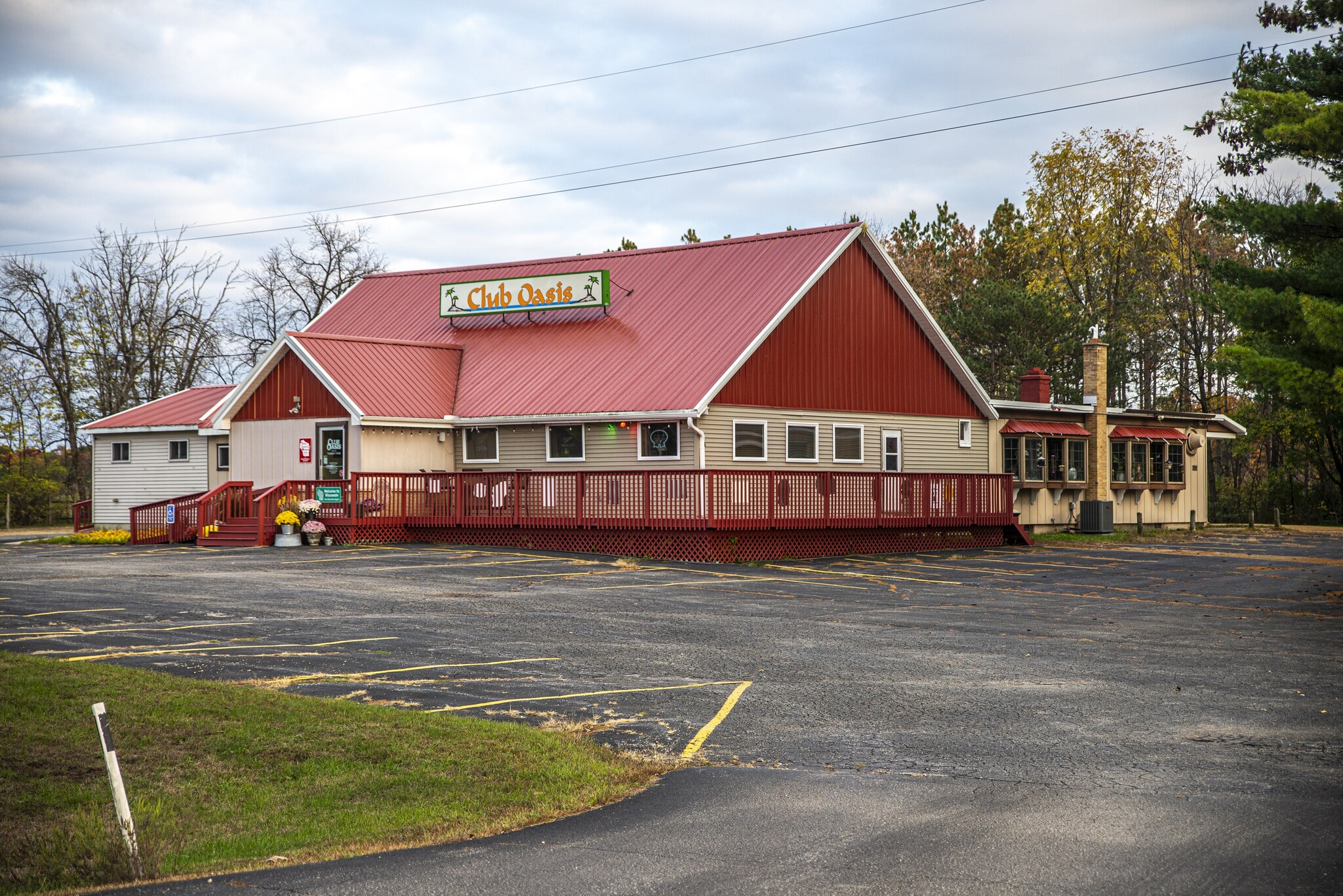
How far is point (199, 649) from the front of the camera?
45.3 ft

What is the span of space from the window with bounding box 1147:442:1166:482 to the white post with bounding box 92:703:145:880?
128 feet

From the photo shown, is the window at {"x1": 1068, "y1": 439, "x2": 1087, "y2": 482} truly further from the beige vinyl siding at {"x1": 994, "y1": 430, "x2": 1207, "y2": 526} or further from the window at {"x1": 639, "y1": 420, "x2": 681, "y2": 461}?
the window at {"x1": 639, "y1": 420, "x2": 681, "y2": 461}

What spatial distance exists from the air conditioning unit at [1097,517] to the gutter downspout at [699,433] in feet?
47.3

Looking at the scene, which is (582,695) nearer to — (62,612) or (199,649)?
(199,649)

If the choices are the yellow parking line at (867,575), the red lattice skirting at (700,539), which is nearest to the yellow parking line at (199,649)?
the yellow parking line at (867,575)

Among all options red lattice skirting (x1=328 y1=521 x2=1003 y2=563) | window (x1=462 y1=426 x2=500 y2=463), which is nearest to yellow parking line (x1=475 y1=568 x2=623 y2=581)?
red lattice skirting (x1=328 y1=521 x2=1003 y2=563)

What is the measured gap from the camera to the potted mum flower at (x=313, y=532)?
30016 millimetres

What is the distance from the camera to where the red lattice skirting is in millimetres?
27547

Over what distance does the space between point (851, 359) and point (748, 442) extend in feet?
14.7

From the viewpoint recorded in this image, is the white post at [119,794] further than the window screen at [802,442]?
No

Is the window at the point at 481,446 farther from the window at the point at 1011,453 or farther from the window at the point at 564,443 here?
the window at the point at 1011,453

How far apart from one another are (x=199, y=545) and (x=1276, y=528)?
115 ft

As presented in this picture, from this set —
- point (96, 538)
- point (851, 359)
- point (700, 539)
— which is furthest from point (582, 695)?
point (96, 538)

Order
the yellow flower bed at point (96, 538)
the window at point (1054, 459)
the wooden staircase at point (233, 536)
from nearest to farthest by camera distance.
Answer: the wooden staircase at point (233, 536)
the yellow flower bed at point (96, 538)
the window at point (1054, 459)
